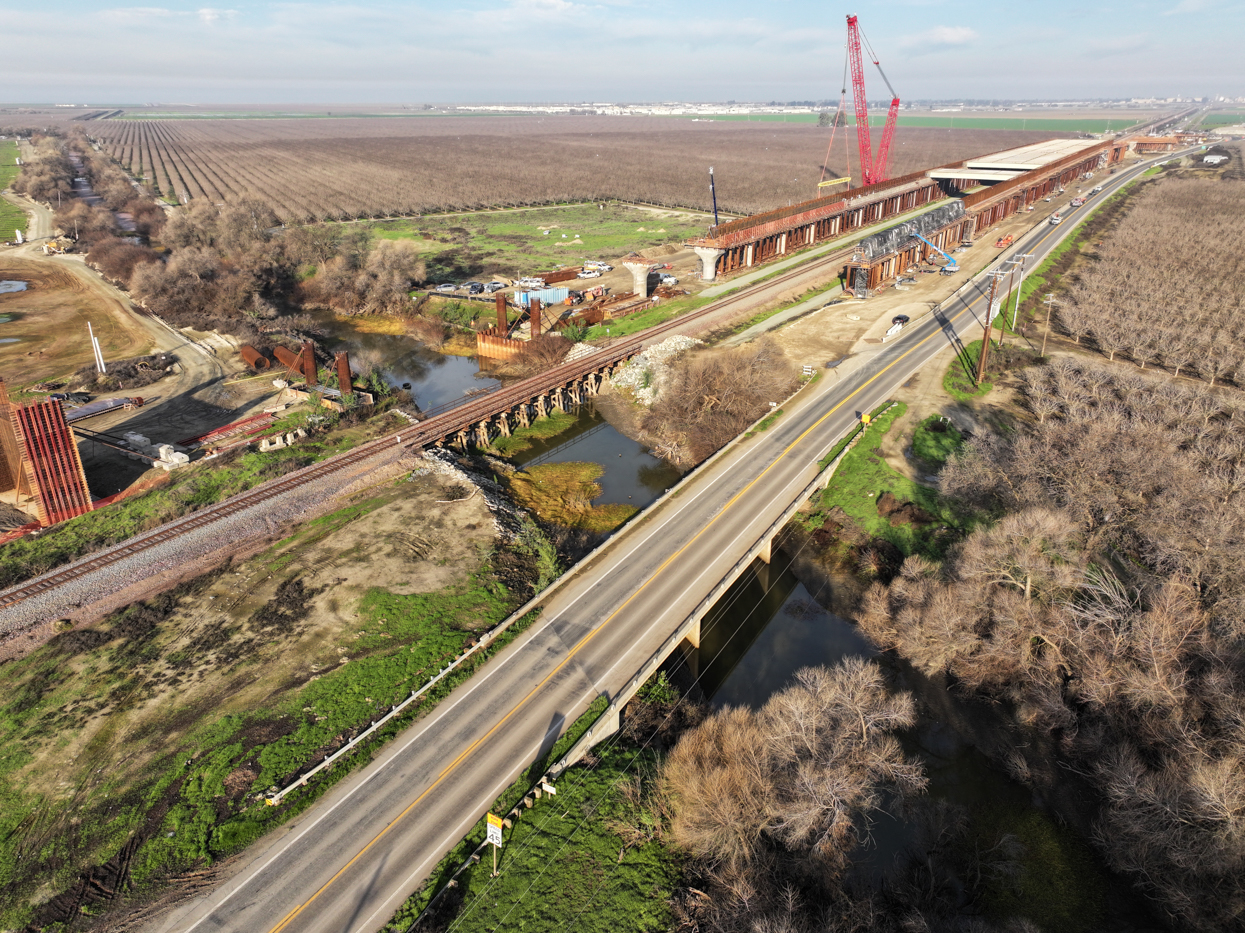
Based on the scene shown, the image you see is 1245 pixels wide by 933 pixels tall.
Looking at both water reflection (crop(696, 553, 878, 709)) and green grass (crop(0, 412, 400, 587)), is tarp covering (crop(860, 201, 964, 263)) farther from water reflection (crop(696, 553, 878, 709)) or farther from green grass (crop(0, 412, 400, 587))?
green grass (crop(0, 412, 400, 587))

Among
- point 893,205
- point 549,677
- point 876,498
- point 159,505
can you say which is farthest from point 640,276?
point 893,205

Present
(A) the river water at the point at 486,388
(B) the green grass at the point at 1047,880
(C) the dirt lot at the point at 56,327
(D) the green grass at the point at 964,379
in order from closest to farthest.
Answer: (B) the green grass at the point at 1047,880
(A) the river water at the point at 486,388
(D) the green grass at the point at 964,379
(C) the dirt lot at the point at 56,327

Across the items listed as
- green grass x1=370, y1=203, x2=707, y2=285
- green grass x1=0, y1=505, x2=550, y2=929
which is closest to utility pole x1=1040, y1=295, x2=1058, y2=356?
green grass x1=370, y1=203, x2=707, y2=285

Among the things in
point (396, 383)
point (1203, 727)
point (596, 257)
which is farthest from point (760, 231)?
point (1203, 727)

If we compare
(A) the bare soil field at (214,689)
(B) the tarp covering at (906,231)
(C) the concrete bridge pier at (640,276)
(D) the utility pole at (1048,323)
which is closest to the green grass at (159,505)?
(A) the bare soil field at (214,689)

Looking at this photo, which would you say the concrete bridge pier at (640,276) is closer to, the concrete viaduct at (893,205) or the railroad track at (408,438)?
the railroad track at (408,438)

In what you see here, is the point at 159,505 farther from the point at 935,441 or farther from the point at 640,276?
the point at 640,276

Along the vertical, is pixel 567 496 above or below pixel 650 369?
below
